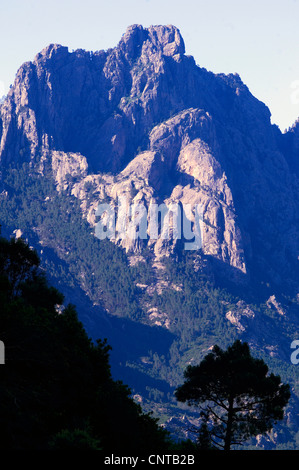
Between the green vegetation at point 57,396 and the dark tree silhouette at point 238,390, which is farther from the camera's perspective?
the dark tree silhouette at point 238,390

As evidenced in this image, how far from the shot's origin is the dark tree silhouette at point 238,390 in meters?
76.4

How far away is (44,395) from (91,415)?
9905 millimetres

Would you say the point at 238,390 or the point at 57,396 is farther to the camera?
the point at 238,390

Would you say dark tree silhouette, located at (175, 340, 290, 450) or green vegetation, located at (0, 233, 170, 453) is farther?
dark tree silhouette, located at (175, 340, 290, 450)

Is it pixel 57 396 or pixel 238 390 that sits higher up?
pixel 238 390

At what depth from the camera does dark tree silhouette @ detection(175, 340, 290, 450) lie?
76.4 meters

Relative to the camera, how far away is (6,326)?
159 feet

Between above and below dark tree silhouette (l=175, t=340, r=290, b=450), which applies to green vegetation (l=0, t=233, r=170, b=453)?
below

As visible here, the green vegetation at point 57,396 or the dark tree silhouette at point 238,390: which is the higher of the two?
the dark tree silhouette at point 238,390

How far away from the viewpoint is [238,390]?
76.5 m
